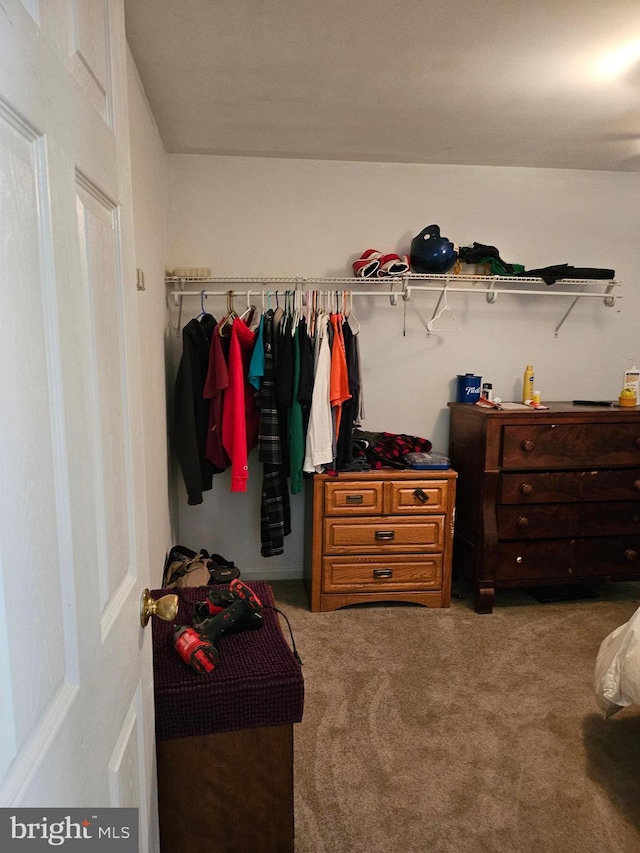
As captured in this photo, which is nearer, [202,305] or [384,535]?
[384,535]

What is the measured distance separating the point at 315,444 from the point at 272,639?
1387 mm

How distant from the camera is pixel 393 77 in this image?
215cm

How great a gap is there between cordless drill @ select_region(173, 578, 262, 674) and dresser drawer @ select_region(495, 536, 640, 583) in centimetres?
176

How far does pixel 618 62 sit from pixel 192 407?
229 cm

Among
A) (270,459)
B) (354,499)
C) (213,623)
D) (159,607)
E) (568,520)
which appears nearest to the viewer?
(159,607)

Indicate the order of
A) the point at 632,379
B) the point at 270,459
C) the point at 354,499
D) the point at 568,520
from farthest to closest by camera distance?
the point at 632,379, the point at 568,520, the point at 354,499, the point at 270,459

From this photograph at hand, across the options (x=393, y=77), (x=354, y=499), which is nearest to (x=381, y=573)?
(x=354, y=499)

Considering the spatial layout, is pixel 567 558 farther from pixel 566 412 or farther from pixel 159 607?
pixel 159 607

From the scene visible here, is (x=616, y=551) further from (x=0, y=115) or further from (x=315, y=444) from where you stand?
(x=0, y=115)

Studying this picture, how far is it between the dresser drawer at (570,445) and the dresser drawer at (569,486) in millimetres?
50

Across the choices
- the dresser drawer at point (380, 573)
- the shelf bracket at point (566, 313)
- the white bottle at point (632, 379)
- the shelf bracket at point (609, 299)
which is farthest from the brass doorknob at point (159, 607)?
the shelf bracket at point (609, 299)

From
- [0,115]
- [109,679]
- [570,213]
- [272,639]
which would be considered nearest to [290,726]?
[272,639]

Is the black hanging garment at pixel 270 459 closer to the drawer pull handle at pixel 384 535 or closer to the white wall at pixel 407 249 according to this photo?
the white wall at pixel 407 249

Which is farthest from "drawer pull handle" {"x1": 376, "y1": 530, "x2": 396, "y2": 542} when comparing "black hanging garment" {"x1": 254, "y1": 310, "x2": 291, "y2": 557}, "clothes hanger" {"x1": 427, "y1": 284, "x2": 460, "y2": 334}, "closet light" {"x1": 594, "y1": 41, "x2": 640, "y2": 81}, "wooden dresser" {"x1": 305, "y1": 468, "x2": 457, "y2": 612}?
"closet light" {"x1": 594, "y1": 41, "x2": 640, "y2": 81}
